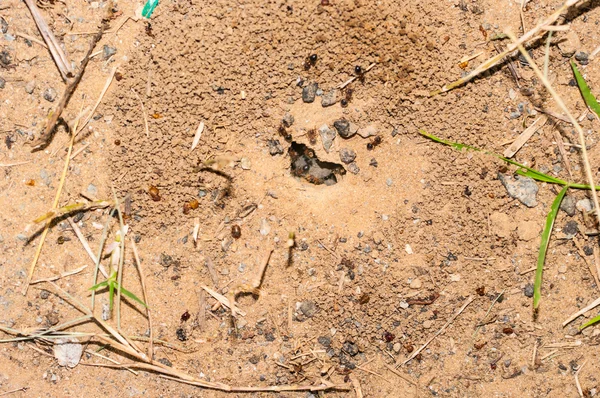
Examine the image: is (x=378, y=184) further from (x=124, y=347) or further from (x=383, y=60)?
(x=124, y=347)

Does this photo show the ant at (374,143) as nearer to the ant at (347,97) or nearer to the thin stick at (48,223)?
the ant at (347,97)

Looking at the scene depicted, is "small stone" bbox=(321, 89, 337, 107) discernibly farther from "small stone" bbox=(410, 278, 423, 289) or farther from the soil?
"small stone" bbox=(410, 278, 423, 289)

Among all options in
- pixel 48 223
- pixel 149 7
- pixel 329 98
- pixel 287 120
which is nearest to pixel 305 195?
pixel 287 120

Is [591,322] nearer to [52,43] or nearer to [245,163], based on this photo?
[245,163]

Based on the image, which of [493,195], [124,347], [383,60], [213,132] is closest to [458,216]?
[493,195]

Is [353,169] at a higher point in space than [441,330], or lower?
higher

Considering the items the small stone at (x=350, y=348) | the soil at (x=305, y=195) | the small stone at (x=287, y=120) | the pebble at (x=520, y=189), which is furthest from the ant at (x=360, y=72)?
the small stone at (x=350, y=348)
